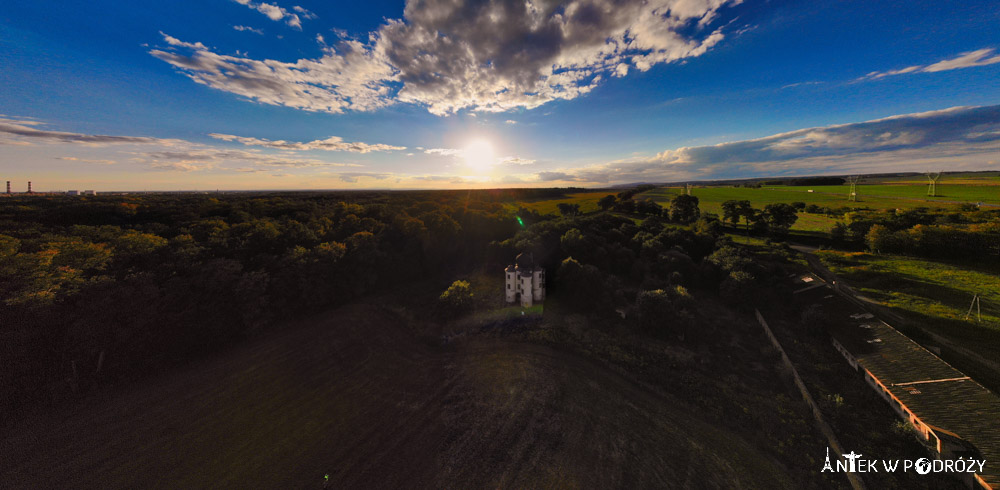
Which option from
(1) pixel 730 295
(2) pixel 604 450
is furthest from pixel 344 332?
(1) pixel 730 295

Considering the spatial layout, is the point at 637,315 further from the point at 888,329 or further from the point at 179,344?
the point at 179,344

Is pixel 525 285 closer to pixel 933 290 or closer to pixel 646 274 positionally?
pixel 646 274

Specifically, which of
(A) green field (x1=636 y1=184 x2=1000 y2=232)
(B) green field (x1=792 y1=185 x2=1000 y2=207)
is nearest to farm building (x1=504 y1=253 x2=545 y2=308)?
(A) green field (x1=636 y1=184 x2=1000 y2=232)

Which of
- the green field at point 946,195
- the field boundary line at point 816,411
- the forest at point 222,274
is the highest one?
the green field at point 946,195

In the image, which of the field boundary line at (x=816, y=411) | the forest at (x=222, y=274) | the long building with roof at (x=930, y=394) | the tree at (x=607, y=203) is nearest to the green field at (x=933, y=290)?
the long building with roof at (x=930, y=394)

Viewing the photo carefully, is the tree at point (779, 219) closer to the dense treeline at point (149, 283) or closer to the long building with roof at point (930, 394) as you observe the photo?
the long building with roof at point (930, 394)

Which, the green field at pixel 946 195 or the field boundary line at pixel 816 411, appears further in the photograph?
the green field at pixel 946 195

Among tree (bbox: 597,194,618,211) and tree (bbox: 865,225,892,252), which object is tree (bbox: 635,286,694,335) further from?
tree (bbox: 597,194,618,211)
